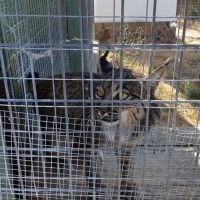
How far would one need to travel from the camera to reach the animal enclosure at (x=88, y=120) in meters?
1.62

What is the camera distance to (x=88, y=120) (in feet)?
6.42

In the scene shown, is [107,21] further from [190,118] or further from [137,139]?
[137,139]

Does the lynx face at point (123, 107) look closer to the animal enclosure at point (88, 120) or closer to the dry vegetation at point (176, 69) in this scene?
the animal enclosure at point (88, 120)

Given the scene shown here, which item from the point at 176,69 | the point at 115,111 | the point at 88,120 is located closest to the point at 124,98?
the point at 115,111

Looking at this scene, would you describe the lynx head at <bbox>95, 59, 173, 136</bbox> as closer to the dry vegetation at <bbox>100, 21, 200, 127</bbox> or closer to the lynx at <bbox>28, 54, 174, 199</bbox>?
the lynx at <bbox>28, 54, 174, 199</bbox>

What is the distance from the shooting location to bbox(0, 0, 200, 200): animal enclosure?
5.32ft

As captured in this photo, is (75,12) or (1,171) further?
(75,12)

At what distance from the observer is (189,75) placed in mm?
5469

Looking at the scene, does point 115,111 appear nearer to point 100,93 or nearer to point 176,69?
point 100,93

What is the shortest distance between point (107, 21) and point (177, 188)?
5020 millimetres

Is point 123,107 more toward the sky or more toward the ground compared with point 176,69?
more toward the sky

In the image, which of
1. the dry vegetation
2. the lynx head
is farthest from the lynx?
the dry vegetation

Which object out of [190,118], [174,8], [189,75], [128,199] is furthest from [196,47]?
[174,8]

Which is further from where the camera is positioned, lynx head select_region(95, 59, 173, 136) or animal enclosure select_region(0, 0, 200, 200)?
lynx head select_region(95, 59, 173, 136)
